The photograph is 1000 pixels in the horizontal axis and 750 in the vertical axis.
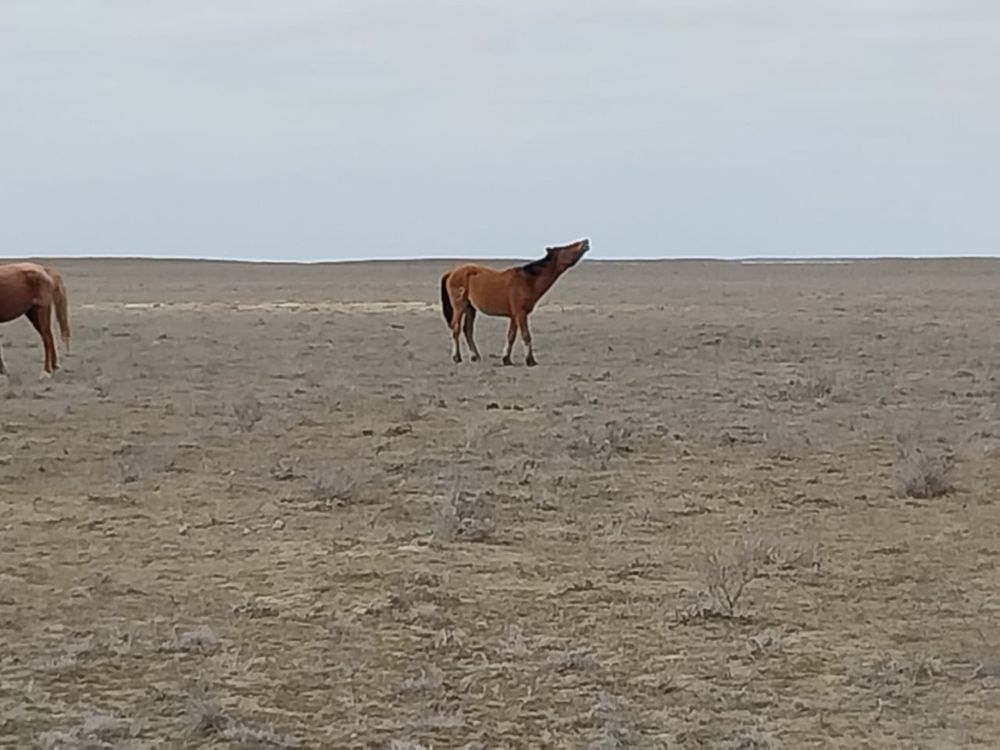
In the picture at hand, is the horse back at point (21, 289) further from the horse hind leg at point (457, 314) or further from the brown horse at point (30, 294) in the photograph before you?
the horse hind leg at point (457, 314)

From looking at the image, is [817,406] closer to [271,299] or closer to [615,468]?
[615,468]

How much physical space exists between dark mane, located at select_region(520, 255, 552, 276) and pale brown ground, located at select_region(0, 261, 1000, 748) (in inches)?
43.7

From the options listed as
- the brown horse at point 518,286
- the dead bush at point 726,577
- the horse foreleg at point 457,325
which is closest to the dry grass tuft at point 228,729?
the dead bush at point 726,577

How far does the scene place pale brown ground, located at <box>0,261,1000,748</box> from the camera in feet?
13.2

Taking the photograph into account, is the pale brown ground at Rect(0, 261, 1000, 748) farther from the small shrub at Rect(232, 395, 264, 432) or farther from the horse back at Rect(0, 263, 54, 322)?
the horse back at Rect(0, 263, 54, 322)

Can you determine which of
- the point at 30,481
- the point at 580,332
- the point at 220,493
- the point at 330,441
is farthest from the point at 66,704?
the point at 580,332

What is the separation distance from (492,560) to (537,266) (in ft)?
27.7

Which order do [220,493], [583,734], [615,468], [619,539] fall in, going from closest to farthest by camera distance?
[583,734]
[619,539]
[220,493]
[615,468]

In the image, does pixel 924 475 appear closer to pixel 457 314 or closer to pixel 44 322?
pixel 457 314

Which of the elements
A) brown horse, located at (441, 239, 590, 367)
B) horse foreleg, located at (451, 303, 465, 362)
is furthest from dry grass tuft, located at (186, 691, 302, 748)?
horse foreleg, located at (451, 303, 465, 362)

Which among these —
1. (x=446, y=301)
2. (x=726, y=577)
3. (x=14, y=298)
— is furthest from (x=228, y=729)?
(x=446, y=301)

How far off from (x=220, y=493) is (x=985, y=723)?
440 centimetres

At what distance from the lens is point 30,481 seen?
7.58m

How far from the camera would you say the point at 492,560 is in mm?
5836
